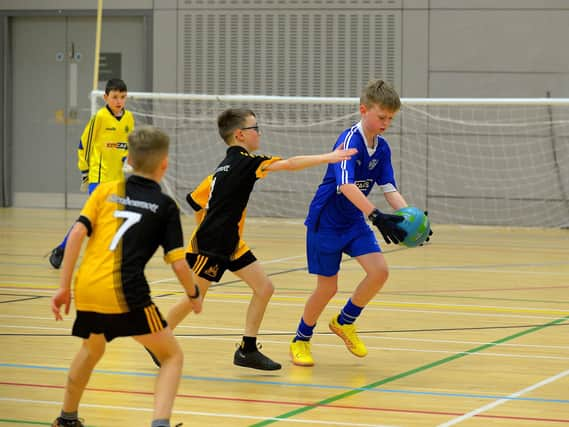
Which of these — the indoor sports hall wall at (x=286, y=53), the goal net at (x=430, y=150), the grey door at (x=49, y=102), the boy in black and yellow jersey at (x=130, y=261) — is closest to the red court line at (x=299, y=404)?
the boy in black and yellow jersey at (x=130, y=261)

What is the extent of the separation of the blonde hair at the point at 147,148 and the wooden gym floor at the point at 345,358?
1171mm

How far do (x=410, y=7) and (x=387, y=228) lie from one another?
1192cm

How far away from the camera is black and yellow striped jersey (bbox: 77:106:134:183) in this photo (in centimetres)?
1130

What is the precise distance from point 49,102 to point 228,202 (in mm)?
14300

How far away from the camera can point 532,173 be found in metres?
16.6

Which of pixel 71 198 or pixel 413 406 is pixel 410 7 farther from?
pixel 413 406

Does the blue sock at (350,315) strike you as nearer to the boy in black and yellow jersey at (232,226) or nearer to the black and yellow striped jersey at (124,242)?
the boy in black and yellow jersey at (232,226)

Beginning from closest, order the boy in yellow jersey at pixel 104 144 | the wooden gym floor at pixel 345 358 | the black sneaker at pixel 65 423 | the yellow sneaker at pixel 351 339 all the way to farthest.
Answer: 1. the black sneaker at pixel 65 423
2. the wooden gym floor at pixel 345 358
3. the yellow sneaker at pixel 351 339
4. the boy in yellow jersey at pixel 104 144

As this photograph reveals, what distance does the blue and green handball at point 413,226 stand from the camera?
600 cm

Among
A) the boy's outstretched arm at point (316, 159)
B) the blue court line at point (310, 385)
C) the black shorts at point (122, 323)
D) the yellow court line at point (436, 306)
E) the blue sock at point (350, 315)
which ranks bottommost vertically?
the yellow court line at point (436, 306)

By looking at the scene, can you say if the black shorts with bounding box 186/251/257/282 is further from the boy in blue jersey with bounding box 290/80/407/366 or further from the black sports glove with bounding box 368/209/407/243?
the black sports glove with bounding box 368/209/407/243

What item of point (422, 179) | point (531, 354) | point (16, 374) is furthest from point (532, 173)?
point (16, 374)

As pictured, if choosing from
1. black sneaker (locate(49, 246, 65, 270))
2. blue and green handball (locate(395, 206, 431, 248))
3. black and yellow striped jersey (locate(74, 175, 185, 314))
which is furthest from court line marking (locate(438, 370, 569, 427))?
black sneaker (locate(49, 246, 65, 270))

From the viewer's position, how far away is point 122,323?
14.0 ft
